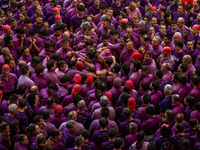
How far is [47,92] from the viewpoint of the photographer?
862cm

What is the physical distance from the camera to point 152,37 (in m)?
11.2

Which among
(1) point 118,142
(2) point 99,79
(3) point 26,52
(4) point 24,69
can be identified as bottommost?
(1) point 118,142

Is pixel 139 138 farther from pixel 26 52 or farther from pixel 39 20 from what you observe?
pixel 39 20

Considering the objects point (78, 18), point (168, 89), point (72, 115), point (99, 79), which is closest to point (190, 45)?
point (168, 89)

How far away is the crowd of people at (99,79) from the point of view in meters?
7.29

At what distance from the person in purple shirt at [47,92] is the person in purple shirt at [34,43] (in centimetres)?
244

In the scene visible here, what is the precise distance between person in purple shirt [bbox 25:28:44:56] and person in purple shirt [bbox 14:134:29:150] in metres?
4.22

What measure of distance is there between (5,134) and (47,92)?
1.71 m

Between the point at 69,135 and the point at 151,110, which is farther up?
the point at 151,110

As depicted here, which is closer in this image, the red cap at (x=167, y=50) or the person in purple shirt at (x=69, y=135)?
the person in purple shirt at (x=69, y=135)

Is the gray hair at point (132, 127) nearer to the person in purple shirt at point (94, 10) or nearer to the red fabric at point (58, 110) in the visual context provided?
the red fabric at point (58, 110)

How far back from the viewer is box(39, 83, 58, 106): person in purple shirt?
840cm

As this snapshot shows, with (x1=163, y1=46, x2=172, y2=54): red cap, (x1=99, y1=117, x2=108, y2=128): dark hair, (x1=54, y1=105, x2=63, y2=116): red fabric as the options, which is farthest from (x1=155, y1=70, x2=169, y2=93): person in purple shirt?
(x1=54, y1=105, x2=63, y2=116): red fabric

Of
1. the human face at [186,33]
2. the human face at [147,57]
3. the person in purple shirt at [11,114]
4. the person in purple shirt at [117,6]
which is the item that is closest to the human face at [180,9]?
the human face at [186,33]
